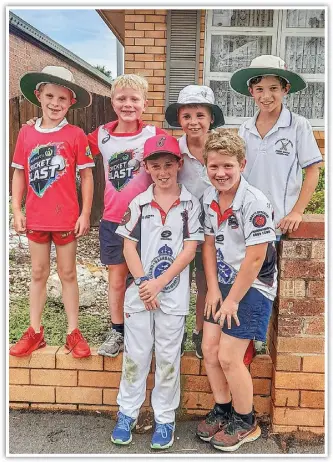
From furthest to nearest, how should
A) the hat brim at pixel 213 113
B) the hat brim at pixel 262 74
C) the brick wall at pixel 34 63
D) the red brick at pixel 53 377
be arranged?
the brick wall at pixel 34 63 < the red brick at pixel 53 377 < the hat brim at pixel 213 113 < the hat brim at pixel 262 74

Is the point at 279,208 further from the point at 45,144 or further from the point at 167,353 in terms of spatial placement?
the point at 45,144

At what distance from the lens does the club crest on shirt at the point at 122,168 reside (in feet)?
9.95

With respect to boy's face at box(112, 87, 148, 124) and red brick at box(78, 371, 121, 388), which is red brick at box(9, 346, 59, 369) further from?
boy's face at box(112, 87, 148, 124)

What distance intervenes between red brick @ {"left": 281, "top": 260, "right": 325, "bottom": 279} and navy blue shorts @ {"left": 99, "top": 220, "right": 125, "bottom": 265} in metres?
0.96

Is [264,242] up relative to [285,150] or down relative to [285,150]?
down

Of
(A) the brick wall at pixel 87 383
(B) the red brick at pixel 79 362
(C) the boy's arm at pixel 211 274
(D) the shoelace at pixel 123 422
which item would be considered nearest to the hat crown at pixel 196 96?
(C) the boy's arm at pixel 211 274

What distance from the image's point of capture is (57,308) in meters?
4.29

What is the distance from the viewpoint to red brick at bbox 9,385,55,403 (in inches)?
129

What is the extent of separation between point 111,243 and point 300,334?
1233mm

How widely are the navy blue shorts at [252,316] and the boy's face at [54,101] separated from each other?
1514 mm

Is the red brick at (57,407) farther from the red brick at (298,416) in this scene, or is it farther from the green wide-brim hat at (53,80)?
the green wide-brim hat at (53,80)
